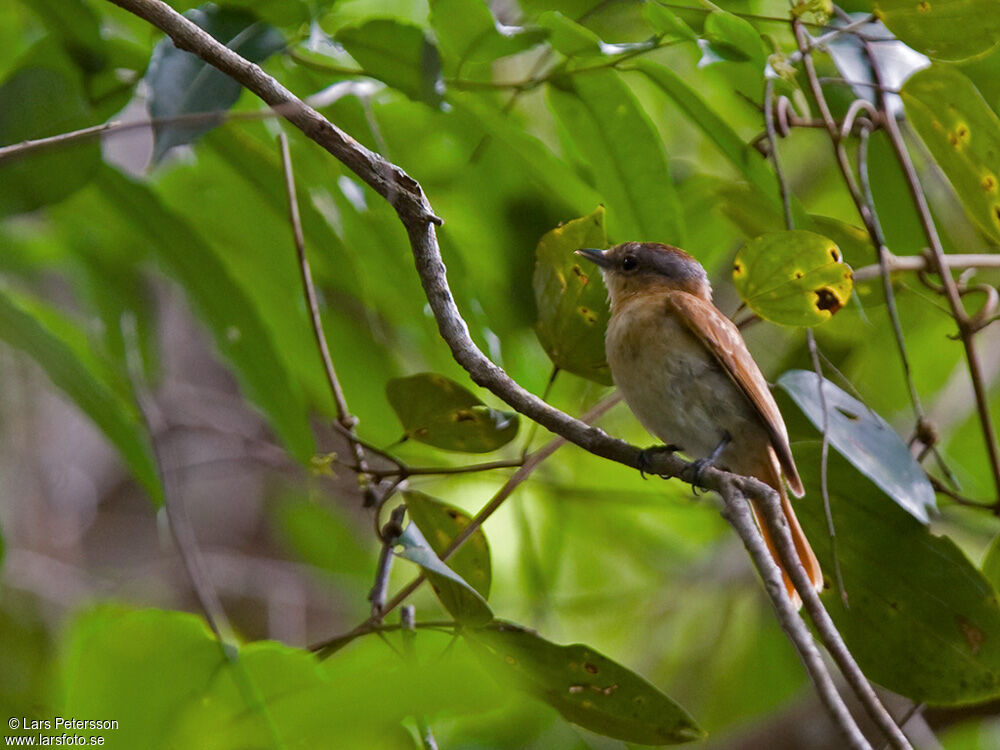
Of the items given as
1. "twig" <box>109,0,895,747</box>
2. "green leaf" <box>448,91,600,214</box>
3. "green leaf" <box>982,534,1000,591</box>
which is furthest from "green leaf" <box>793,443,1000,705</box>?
"green leaf" <box>448,91,600,214</box>

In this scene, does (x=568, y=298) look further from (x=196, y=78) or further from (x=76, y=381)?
(x=76, y=381)

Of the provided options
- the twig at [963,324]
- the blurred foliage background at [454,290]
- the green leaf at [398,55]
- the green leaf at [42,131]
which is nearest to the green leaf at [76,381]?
the blurred foliage background at [454,290]

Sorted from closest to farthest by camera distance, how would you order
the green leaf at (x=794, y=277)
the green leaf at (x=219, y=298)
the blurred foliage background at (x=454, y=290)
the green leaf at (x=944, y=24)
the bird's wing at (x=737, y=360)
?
1. the blurred foliage background at (x=454, y=290)
2. the green leaf at (x=794, y=277)
3. the green leaf at (x=944, y=24)
4. the bird's wing at (x=737, y=360)
5. the green leaf at (x=219, y=298)

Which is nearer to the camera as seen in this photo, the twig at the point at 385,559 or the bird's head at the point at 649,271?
the twig at the point at 385,559

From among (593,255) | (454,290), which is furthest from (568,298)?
(454,290)

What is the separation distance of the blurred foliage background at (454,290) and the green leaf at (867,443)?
0.09 m

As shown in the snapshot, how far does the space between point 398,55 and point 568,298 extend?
0.49m

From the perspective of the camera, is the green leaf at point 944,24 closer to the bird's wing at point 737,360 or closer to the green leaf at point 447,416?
the bird's wing at point 737,360

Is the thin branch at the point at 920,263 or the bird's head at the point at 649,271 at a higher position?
the thin branch at the point at 920,263

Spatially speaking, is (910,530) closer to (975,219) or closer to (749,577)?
(975,219)

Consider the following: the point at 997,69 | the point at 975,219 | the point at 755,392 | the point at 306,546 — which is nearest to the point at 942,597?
the point at 755,392

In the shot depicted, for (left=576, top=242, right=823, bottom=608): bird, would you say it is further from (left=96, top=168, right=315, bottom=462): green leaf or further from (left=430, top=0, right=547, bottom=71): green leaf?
(left=96, top=168, right=315, bottom=462): green leaf

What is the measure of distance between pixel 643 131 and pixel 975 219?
1.97 ft

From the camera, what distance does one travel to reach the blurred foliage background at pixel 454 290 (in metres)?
1.12
